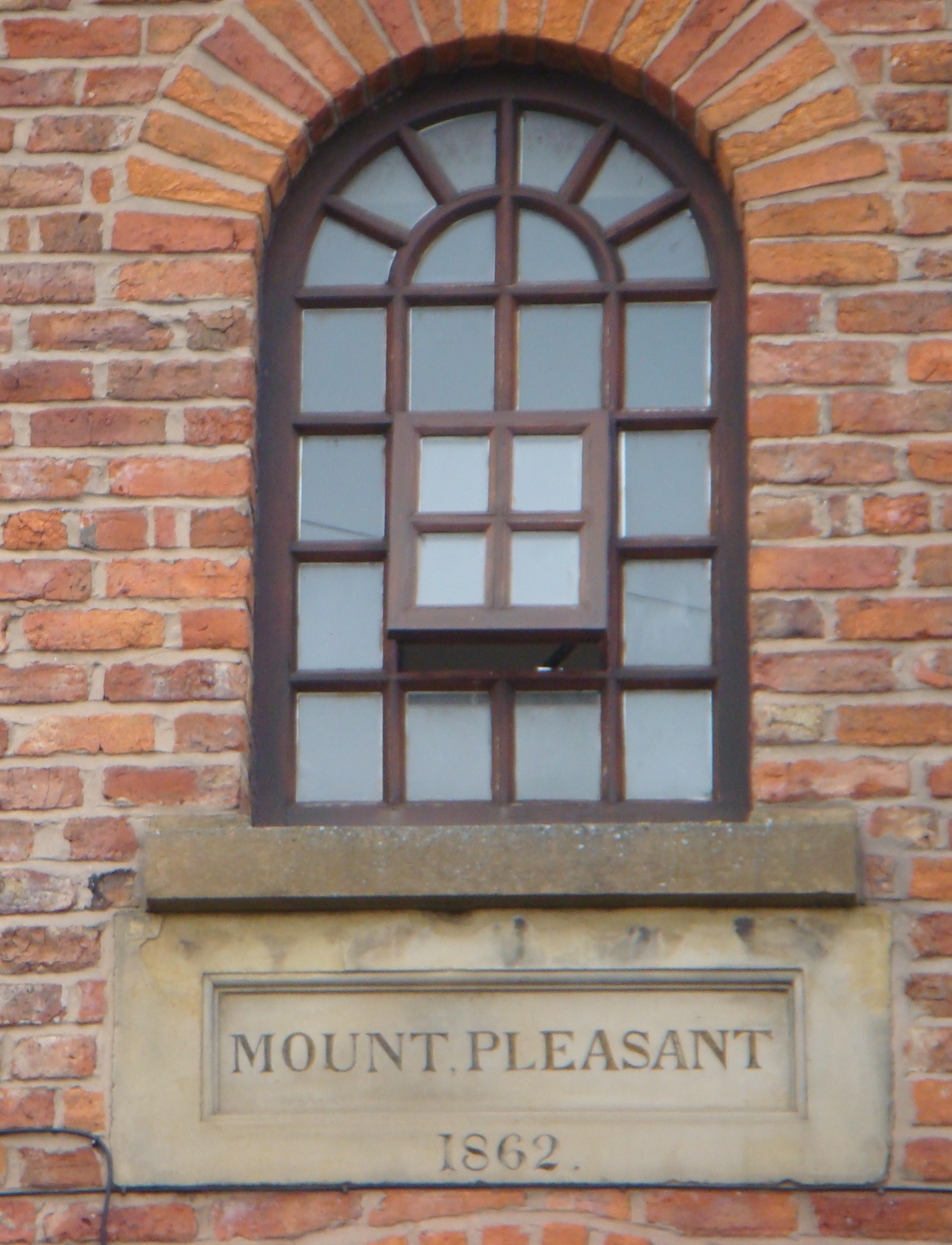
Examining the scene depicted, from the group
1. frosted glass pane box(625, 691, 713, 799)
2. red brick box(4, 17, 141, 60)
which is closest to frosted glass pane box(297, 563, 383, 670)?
frosted glass pane box(625, 691, 713, 799)

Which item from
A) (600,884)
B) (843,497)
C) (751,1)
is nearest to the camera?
(600,884)

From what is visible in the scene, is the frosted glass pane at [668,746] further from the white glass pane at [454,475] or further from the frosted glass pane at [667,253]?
the frosted glass pane at [667,253]

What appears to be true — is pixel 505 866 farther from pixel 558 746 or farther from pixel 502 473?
pixel 502 473

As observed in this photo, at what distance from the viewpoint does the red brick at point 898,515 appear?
418cm

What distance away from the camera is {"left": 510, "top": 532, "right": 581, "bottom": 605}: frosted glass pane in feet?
14.2

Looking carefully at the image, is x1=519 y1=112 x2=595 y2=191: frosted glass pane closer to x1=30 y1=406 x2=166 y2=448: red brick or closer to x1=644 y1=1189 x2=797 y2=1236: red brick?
x1=30 y1=406 x2=166 y2=448: red brick

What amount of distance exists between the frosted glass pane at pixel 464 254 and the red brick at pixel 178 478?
0.69 m

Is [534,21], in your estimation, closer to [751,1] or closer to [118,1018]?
[751,1]

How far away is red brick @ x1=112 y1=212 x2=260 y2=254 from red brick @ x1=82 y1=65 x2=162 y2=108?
0.29m

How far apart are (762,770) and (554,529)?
71 cm

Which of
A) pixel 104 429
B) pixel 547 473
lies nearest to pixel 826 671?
pixel 547 473

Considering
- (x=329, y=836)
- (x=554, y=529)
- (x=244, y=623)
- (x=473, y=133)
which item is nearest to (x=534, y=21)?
(x=473, y=133)

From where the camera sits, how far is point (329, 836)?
13.1 feet

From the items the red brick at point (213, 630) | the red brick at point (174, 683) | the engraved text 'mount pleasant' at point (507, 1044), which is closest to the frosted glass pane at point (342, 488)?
the red brick at point (213, 630)
